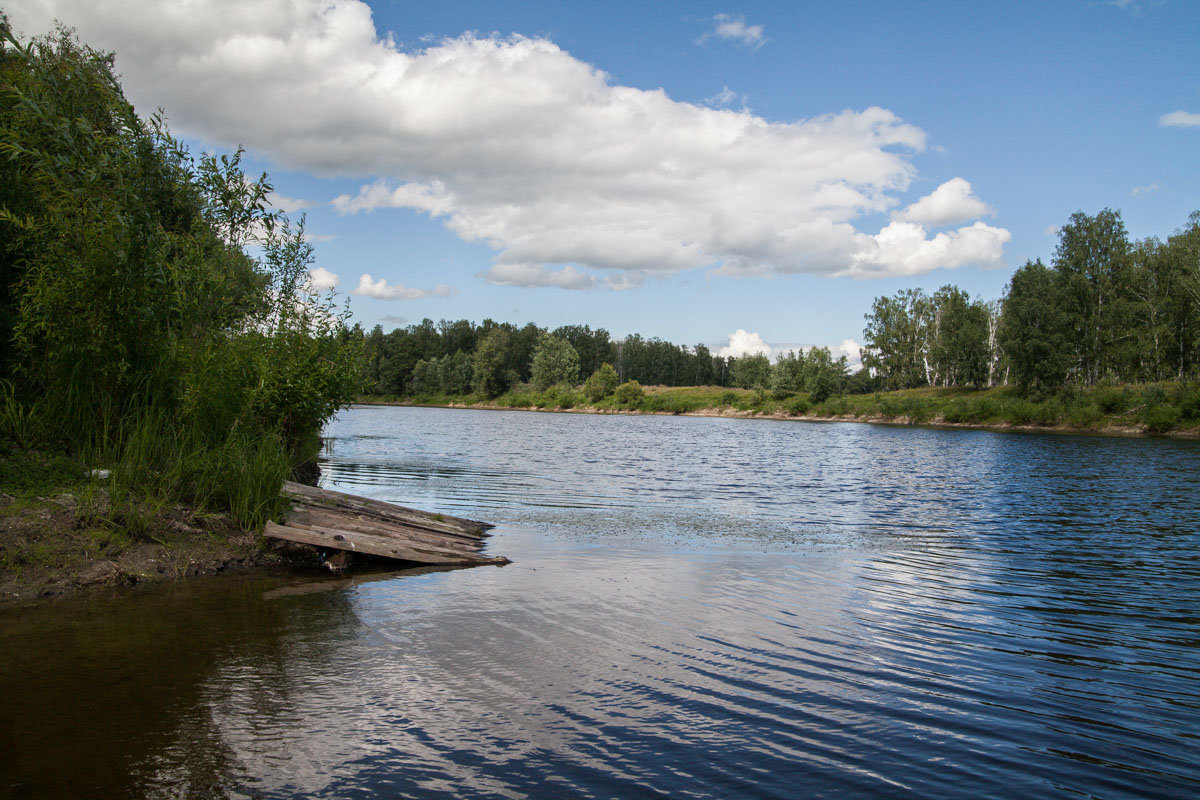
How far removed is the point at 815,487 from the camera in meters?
27.7

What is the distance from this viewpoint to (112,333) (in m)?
11.6

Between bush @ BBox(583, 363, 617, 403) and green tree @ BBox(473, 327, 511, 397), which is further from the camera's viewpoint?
green tree @ BBox(473, 327, 511, 397)

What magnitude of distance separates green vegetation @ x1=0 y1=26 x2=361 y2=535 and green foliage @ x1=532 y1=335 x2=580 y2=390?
134378 mm

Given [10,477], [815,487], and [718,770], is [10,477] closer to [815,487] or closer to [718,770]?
[718,770]

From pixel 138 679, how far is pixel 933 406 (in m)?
98.4

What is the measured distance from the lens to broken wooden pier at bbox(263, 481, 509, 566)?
12109 mm

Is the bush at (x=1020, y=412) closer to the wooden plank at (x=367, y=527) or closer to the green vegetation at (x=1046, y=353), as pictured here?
the green vegetation at (x=1046, y=353)

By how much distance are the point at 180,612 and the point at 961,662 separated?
988 centimetres


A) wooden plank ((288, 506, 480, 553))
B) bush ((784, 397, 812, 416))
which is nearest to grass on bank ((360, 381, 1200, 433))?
bush ((784, 397, 812, 416))

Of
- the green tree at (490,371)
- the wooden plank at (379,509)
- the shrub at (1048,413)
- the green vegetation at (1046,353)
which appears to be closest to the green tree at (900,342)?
the green vegetation at (1046,353)

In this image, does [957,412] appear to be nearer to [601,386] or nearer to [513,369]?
[601,386]

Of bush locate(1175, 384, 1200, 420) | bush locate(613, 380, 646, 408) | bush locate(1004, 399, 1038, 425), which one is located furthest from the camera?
bush locate(613, 380, 646, 408)

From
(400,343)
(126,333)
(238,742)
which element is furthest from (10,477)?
(400,343)

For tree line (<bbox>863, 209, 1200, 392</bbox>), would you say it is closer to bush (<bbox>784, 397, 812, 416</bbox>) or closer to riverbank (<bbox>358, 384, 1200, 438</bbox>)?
riverbank (<bbox>358, 384, 1200, 438</bbox>)
